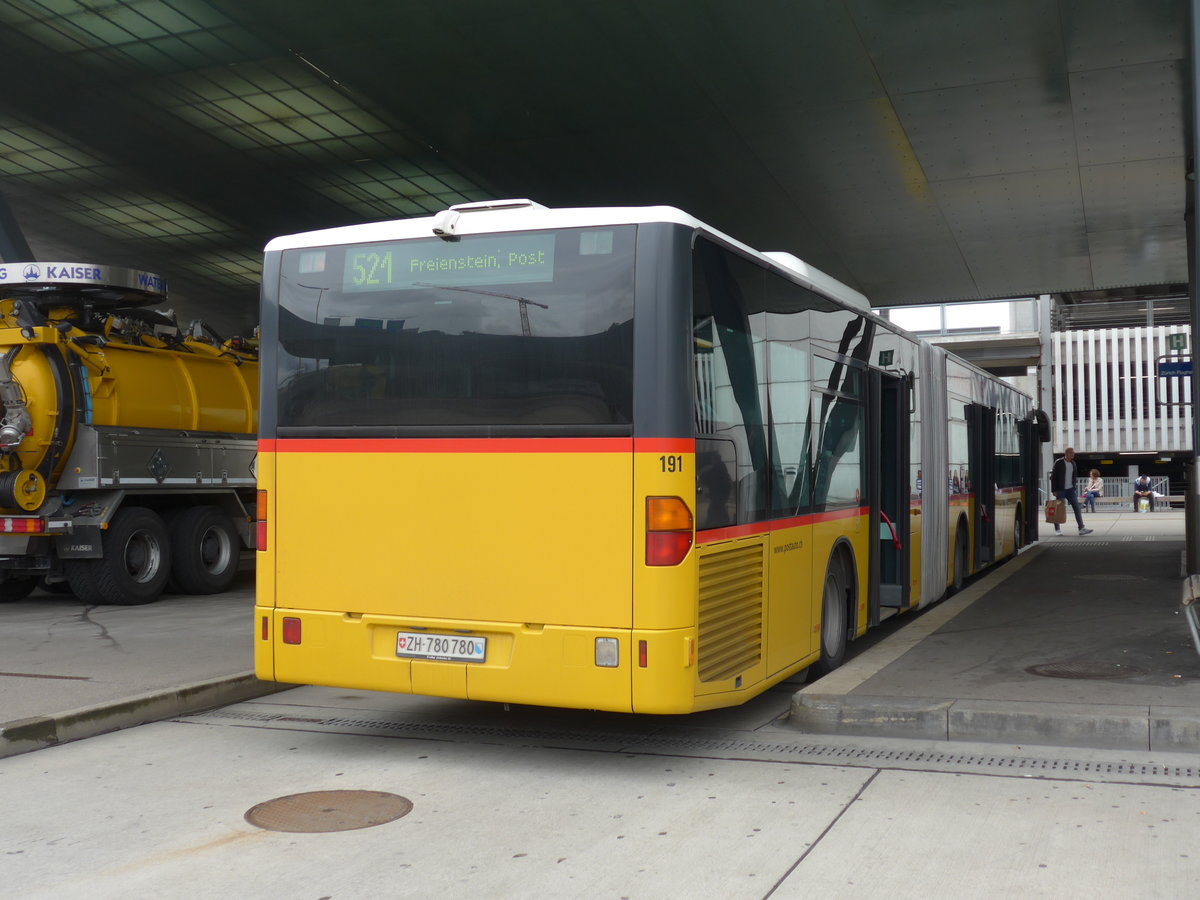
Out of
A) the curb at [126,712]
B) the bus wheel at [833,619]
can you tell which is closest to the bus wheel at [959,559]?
the bus wheel at [833,619]

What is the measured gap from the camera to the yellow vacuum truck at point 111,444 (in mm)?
14047

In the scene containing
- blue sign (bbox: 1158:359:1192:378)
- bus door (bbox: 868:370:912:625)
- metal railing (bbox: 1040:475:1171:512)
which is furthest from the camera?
metal railing (bbox: 1040:475:1171:512)

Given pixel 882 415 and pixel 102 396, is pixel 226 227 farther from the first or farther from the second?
pixel 882 415

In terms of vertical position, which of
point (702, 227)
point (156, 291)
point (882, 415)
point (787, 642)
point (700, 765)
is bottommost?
point (700, 765)

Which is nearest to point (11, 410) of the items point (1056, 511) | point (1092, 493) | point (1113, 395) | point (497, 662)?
point (497, 662)

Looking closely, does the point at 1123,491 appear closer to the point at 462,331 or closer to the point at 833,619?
the point at 833,619

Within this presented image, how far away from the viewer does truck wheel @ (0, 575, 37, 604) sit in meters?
16.0

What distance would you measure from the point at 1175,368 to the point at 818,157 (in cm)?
561

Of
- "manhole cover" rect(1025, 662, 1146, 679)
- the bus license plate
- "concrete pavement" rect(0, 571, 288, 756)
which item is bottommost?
"concrete pavement" rect(0, 571, 288, 756)

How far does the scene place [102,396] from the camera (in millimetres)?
14594

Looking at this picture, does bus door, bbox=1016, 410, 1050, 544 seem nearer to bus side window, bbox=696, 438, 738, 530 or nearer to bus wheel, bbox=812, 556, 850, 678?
bus wheel, bbox=812, 556, 850, 678

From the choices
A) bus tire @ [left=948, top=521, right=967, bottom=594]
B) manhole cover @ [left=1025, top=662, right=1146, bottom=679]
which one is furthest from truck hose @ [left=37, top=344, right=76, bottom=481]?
manhole cover @ [left=1025, top=662, right=1146, bottom=679]

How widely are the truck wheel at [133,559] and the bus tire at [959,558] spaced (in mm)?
9386

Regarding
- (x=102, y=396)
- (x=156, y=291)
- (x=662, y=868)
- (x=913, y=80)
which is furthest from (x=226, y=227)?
(x=662, y=868)
